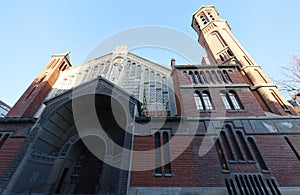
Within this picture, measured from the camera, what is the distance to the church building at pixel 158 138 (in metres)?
7.14

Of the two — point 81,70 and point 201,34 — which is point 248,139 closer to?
point 81,70

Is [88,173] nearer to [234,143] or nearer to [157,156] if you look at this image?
[157,156]

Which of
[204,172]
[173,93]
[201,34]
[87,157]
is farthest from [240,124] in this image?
[201,34]

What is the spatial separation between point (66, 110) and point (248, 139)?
11989mm

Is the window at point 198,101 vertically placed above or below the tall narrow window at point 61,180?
above

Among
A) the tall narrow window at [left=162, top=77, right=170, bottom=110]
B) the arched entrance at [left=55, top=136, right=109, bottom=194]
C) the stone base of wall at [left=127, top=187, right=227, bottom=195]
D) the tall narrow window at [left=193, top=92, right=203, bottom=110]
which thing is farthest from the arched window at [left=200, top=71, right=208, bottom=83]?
the arched entrance at [left=55, top=136, right=109, bottom=194]

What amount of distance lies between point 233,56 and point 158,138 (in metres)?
13.0

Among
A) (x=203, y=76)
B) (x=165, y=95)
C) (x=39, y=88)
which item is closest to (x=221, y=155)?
(x=165, y=95)

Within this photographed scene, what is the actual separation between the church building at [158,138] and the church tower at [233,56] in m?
0.11

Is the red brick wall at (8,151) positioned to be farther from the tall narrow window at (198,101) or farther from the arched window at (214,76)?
the arched window at (214,76)

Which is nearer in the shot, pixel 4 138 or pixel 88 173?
pixel 4 138

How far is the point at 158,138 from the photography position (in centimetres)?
860

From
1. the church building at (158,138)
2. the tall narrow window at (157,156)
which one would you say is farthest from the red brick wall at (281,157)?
the tall narrow window at (157,156)

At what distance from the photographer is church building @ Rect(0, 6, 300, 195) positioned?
23.4 ft
